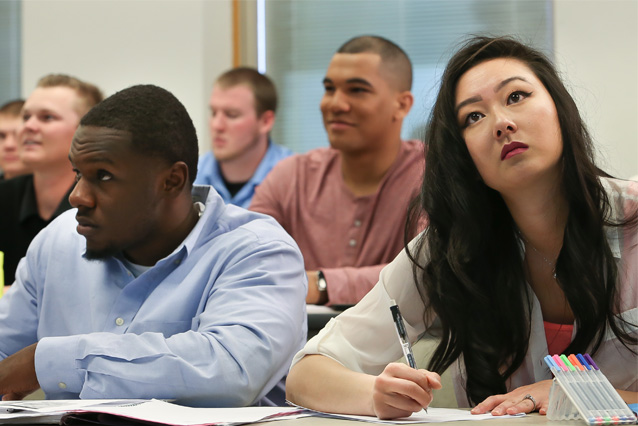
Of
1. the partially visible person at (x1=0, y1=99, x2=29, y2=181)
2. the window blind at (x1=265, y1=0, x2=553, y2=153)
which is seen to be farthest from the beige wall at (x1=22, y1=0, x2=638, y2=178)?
the partially visible person at (x1=0, y1=99, x2=29, y2=181)

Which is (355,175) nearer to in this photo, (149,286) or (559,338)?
(149,286)

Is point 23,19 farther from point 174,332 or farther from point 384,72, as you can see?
point 174,332

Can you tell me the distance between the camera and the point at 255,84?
444 centimetres

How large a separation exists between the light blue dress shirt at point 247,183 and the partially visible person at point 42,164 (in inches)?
39.7

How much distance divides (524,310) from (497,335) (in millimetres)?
72

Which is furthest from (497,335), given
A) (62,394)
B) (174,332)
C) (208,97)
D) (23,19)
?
(23,19)

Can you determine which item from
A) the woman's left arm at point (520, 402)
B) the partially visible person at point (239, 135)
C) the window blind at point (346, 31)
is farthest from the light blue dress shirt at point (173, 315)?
the window blind at point (346, 31)

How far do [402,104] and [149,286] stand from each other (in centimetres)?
183

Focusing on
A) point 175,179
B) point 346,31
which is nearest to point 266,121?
point 346,31

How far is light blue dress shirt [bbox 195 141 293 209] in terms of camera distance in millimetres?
4117

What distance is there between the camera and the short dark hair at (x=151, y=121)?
1671 mm

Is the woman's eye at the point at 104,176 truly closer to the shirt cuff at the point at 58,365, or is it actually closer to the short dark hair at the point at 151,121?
the short dark hair at the point at 151,121

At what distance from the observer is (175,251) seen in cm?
165

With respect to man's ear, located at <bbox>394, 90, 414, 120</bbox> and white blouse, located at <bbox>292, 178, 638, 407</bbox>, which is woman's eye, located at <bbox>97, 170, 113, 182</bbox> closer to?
white blouse, located at <bbox>292, 178, 638, 407</bbox>
